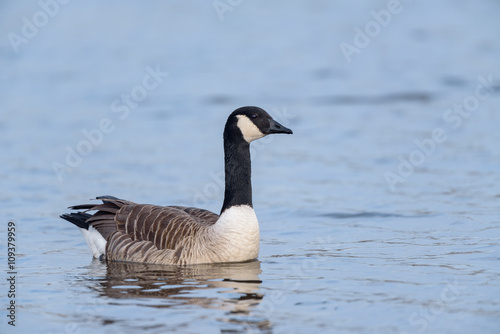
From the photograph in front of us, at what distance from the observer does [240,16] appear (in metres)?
40.0

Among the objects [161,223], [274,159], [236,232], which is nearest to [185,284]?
[236,232]

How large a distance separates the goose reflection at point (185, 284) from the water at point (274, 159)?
1.9 inches

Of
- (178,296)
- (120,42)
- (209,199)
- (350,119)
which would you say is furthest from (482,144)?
(120,42)

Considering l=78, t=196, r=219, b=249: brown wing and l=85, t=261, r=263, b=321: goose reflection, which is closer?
l=85, t=261, r=263, b=321: goose reflection

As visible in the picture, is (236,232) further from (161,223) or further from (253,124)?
(253,124)

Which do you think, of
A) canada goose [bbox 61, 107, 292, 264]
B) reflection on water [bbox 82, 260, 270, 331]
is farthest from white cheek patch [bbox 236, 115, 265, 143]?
reflection on water [bbox 82, 260, 270, 331]

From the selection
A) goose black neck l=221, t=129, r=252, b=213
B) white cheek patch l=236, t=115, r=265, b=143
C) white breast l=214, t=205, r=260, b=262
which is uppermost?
white cheek patch l=236, t=115, r=265, b=143

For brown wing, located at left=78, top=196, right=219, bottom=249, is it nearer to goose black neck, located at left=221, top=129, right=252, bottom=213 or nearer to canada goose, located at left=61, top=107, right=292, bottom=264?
canada goose, located at left=61, top=107, right=292, bottom=264

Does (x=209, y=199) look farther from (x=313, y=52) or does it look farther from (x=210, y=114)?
(x=313, y=52)

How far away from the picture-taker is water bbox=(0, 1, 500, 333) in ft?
30.8

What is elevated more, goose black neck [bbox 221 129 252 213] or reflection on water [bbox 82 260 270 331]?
goose black neck [bbox 221 129 252 213]

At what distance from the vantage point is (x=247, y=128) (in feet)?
37.0

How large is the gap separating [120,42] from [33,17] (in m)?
4.22

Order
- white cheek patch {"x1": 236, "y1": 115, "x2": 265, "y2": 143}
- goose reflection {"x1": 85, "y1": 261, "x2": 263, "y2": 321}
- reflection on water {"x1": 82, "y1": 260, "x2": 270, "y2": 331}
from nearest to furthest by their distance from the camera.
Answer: reflection on water {"x1": 82, "y1": 260, "x2": 270, "y2": 331}
goose reflection {"x1": 85, "y1": 261, "x2": 263, "y2": 321}
white cheek patch {"x1": 236, "y1": 115, "x2": 265, "y2": 143}
